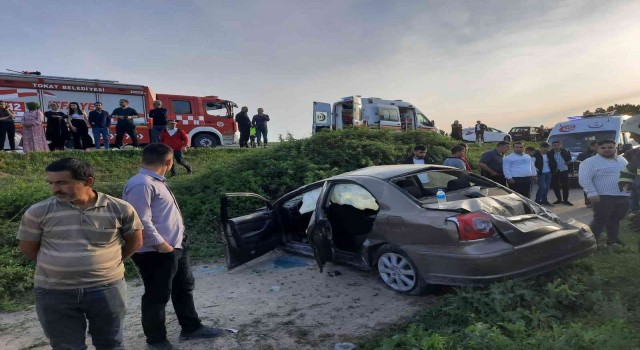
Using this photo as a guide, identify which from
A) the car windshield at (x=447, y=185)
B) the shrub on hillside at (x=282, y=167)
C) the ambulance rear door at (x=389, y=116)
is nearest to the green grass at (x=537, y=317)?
the car windshield at (x=447, y=185)

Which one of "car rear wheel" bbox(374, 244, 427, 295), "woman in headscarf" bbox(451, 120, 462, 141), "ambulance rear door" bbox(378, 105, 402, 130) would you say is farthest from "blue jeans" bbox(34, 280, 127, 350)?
"woman in headscarf" bbox(451, 120, 462, 141)

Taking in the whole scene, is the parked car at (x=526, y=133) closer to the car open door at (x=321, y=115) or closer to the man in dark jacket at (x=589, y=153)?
the car open door at (x=321, y=115)

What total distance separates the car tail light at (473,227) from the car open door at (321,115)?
14.7 metres

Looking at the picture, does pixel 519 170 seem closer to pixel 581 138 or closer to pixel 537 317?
pixel 537 317

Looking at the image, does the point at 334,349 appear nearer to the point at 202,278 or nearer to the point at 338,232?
the point at 338,232

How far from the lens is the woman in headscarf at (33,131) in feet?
35.5

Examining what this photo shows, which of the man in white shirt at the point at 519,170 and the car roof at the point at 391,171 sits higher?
the car roof at the point at 391,171

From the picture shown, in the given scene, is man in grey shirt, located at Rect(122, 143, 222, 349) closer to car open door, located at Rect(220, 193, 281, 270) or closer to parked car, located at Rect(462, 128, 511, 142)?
car open door, located at Rect(220, 193, 281, 270)

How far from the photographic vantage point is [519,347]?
2.52 meters

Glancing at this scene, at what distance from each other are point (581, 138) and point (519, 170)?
517 cm

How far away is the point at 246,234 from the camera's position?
16.5 feet

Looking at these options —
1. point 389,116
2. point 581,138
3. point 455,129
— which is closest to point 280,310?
point 581,138

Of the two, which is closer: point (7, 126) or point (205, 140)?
point (7, 126)

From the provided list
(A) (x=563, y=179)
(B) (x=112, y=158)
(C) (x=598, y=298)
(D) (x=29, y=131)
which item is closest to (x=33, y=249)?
(C) (x=598, y=298)
